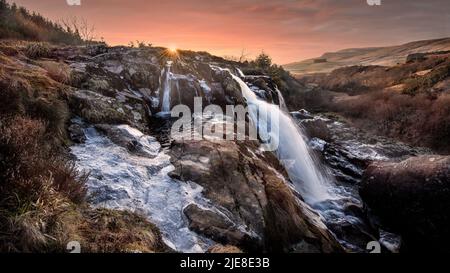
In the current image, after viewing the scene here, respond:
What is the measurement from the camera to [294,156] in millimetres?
12906

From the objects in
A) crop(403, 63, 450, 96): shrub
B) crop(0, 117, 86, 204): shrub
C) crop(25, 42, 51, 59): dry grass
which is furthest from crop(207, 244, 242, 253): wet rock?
crop(403, 63, 450, 96): shrub

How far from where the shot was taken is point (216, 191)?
648 cm

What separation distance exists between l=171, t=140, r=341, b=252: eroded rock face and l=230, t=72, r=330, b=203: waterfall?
12.6 ft

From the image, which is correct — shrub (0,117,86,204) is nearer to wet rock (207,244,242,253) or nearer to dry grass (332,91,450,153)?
wet rock (207,244,242,253)

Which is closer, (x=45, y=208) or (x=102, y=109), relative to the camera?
(x=45, y=208)

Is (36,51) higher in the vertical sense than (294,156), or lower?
higher

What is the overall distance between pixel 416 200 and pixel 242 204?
16.0ft

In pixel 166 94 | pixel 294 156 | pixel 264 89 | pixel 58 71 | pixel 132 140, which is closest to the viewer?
pixel 132 140

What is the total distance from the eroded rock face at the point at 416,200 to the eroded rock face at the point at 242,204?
2.75 m

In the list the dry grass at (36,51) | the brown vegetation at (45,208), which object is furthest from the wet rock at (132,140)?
the dry grass at (36,51)

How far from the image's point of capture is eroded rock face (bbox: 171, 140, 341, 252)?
559 cm

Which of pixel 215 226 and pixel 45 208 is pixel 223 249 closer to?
pixel 215 226

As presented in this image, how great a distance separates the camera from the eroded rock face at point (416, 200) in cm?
776

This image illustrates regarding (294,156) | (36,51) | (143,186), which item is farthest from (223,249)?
(36,51)
